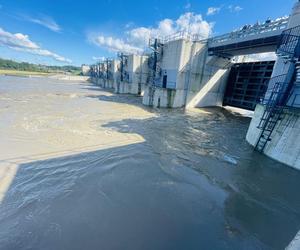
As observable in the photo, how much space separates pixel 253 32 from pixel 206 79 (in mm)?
5581

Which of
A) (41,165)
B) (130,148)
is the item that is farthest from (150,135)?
(41,165)

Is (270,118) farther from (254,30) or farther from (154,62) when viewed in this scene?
(154,62)

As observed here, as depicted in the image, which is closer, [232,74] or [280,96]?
[280,96]

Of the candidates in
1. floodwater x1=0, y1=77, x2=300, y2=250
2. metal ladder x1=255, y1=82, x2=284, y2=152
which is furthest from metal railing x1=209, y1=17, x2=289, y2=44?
floodwater x1=0, y1=77, x2=300, y2=250

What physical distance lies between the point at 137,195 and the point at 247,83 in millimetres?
17680

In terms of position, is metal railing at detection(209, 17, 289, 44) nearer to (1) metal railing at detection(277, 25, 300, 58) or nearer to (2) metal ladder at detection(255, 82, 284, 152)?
(1) metal railing at detection(277, 25, 300, 58)

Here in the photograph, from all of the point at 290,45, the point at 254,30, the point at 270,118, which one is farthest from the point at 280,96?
the point at 254,30

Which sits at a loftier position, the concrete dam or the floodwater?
the concrete dam

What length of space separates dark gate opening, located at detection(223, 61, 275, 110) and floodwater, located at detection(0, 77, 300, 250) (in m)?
11.4

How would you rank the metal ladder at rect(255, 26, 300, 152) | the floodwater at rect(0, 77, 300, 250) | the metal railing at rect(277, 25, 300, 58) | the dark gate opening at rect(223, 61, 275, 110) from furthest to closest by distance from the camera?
1. the dark gate opening at rect(223, 61, 275, 110)
2. the metal ladder at rect(255, 26, 300, 152)
3. the metal railing at rect(277, 25, 300, 58)
4. the floodwater at rect(0, 77, 300, 250)

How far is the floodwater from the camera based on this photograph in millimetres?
2660

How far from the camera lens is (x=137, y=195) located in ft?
12.1

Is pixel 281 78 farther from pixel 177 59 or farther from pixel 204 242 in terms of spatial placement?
pixel 177 59

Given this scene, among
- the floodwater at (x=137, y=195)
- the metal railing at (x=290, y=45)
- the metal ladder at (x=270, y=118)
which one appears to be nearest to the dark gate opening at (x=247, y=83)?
the metal railing at (x=290, y=45)
